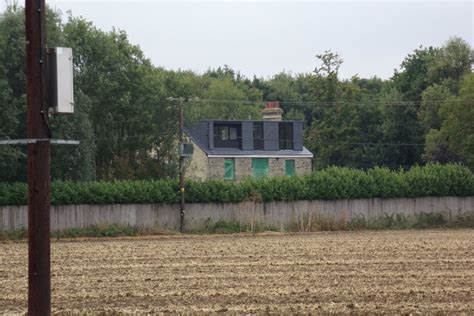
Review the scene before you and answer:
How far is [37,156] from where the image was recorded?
9.30 meters

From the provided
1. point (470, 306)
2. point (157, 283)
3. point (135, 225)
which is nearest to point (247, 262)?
point (157, 283)

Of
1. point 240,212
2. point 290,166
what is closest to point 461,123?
point 290,166

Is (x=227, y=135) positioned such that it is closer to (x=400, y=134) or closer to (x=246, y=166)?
(x=246, y=166)

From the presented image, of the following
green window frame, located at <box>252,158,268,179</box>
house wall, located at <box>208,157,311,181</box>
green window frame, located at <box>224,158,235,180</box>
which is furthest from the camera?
green window frame, located at <box>252,158,268,179</box>

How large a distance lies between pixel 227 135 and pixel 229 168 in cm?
342

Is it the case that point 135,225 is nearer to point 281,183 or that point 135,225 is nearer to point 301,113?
point 281,183

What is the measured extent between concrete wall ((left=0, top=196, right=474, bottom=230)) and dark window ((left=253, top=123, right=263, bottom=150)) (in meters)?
19.1

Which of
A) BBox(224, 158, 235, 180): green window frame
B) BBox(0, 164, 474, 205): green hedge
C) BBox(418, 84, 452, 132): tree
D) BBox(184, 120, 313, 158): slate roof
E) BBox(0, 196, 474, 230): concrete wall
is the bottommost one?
BBox(0, 196, 474, 230): concrete wall

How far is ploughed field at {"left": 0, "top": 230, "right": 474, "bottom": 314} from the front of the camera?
54.3ft

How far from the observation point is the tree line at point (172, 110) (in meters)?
52.1

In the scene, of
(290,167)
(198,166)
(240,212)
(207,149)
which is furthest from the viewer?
(290,167)

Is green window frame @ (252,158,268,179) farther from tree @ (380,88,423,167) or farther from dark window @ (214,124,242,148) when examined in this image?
tree @ (380,88,423,167)

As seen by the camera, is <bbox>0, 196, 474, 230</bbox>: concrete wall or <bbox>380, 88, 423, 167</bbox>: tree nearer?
<bbox>0, 196, 474, 230</bbox>: concrete wall

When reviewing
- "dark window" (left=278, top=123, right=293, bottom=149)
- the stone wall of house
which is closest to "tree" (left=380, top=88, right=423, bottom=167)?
"dark window" (left=278, top=123, right=293, bottom=149)
